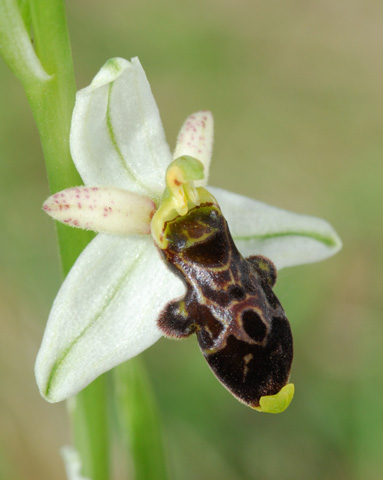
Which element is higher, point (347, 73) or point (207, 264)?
point (207, 264)

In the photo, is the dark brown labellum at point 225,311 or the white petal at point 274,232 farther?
the white petal at point 274,232

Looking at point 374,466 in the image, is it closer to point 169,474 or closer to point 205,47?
point 169,474

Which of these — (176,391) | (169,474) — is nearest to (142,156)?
(169,474)

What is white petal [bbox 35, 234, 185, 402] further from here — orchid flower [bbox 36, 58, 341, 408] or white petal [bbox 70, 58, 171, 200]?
white petal [bbox 70, 58, 171, 200]

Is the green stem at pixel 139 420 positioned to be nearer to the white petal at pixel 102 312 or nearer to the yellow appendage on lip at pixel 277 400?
the white petal at pixel 102 312

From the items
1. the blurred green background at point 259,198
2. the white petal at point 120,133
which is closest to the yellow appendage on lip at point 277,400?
the white petal at point 120,133
